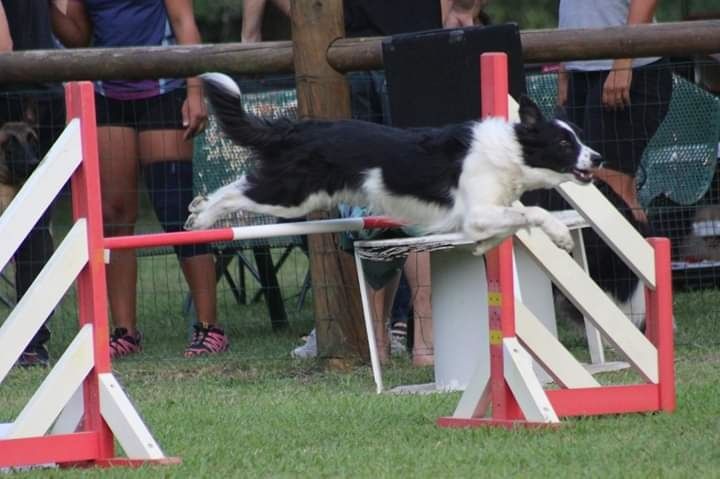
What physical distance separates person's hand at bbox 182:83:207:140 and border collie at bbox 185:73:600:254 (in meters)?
1.31

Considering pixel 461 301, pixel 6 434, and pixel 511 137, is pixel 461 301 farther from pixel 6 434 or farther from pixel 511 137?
pixel 6 434

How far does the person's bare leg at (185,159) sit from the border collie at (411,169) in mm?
1378

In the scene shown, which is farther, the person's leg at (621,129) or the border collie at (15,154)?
the border collie at (15,154)

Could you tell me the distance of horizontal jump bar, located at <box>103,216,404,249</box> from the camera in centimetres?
444

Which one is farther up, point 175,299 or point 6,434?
point 6,434

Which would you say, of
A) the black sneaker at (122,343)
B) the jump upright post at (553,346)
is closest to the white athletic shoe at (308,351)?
the black sneaker at (122,343)

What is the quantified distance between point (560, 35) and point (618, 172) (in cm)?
88

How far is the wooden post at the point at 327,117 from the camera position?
239 inches

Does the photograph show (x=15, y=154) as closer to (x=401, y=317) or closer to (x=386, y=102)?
(x=386, y=102)

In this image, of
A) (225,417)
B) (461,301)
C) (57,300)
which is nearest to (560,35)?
(461,301)

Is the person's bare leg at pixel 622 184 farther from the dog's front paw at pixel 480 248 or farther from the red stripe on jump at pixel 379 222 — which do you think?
the dog's front paw at pixel 480 248

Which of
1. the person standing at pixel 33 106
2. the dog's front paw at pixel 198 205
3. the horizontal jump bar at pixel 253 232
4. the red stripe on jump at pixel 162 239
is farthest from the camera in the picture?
the person standing at pixel 33 106

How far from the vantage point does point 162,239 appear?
4.48 metres

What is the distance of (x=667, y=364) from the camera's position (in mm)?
4703
